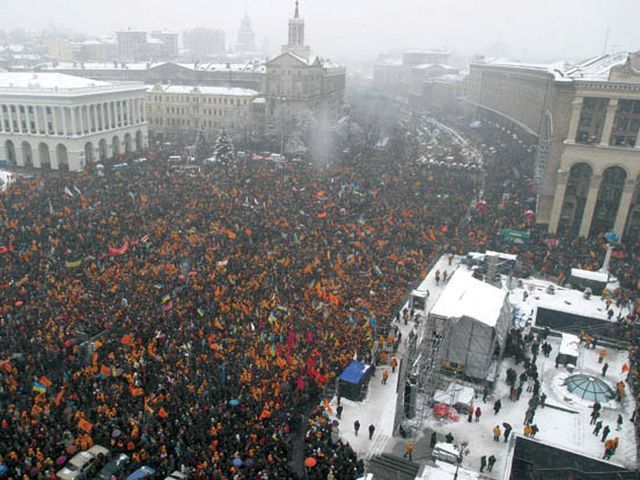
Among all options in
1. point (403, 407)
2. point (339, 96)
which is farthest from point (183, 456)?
point (339, 96)

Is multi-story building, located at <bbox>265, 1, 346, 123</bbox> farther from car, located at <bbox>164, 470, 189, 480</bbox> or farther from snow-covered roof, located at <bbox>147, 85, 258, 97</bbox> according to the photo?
car, located at <bbox>164, 470, 189, 480</bbox>

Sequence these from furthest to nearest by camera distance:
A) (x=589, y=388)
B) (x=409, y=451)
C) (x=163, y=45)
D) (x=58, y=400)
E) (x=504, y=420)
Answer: (x=163, y=45) < (x=589, y=388) < (x=504, y=420) < (x=58, y=400) < (x=409, y=451)

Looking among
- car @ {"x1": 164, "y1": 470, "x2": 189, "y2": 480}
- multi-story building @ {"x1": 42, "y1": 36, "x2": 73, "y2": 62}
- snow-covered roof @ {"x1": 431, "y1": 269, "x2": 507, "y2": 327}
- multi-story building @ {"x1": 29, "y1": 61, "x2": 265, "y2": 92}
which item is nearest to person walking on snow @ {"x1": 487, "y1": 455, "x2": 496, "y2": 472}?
snow-covered roof @ {"x1": 431, "y1": 269, "x2": 507, "y2": 327}

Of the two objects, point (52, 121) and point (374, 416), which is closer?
point (374, 416)

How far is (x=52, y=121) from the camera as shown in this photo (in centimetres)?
5291

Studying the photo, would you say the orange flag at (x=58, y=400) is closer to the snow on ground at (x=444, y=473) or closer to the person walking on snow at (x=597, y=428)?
the snow on ground at (x=444, y=473)

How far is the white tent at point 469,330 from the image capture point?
19.6 meters

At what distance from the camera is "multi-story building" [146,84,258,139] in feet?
251

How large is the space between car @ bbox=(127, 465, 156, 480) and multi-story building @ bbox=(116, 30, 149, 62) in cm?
16346

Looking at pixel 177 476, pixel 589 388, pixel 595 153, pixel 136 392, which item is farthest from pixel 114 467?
pixel 595 153

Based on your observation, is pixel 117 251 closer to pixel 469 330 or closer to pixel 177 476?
pixel 177 476

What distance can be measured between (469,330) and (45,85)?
5082cm

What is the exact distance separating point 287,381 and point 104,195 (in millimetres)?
24212

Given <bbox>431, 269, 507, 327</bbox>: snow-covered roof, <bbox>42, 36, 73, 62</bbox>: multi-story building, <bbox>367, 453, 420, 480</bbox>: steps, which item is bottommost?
<bbox>367, 453, 420, 480</bbox>: steps
